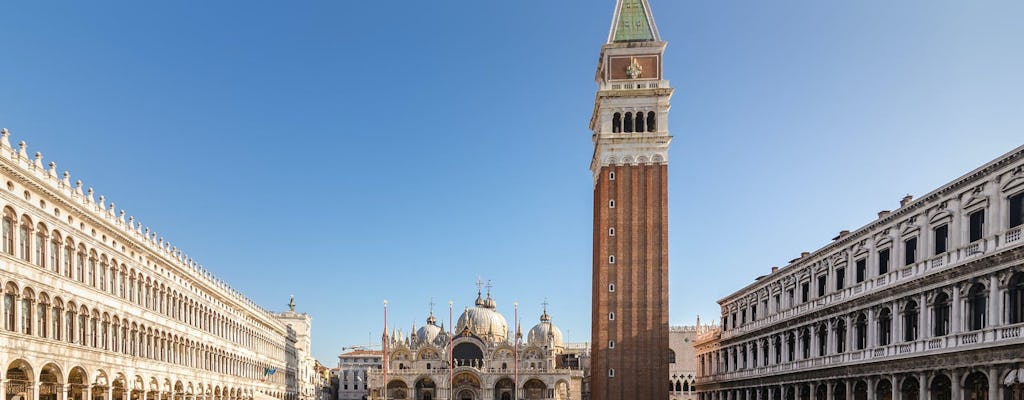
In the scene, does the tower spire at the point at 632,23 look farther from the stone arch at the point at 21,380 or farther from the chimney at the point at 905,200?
the stone arch at the point at 21,380

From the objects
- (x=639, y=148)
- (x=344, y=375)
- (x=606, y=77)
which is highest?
(x=606, y=77)

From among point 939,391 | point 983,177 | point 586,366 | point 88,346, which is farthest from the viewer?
point 586,366

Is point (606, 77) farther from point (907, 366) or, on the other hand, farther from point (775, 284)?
point (907, 366)

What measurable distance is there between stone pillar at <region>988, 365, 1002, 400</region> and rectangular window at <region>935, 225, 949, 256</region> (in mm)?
5845

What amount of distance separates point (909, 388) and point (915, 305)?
3.60 meters

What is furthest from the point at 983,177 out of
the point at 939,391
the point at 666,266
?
the point at 666,266

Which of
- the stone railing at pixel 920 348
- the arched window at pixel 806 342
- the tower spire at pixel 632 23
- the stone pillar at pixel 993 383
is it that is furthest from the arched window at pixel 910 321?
the tower spire at pixel 632 23

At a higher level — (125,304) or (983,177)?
(983,177)

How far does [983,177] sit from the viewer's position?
1282 inches

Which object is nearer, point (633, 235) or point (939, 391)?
point (939, 391)

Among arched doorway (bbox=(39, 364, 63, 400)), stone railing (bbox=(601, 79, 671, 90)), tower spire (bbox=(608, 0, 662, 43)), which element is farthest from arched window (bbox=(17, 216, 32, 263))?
tower spire (bbox=(608, 0, 662, 43))

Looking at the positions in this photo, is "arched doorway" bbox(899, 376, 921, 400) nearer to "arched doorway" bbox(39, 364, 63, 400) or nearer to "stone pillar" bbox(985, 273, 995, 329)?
"stone pillar" bbox(985, 273, 995, 329)

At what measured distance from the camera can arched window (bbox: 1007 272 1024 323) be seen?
2975cm

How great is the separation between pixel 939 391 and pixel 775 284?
21.6m
